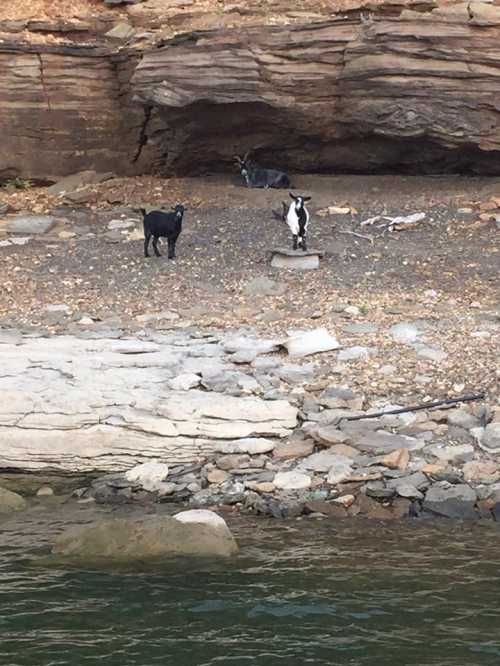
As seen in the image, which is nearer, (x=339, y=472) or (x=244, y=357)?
(x=339, y=472)

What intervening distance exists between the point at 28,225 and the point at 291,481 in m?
8.15

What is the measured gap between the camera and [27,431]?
9.86m

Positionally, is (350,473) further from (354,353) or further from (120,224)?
(120,224)

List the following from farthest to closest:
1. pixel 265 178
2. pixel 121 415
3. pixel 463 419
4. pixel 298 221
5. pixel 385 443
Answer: pixel 265 178 → pixel 298 221 → pixel 121 415 → pixel 463 419 → pixel 385 443

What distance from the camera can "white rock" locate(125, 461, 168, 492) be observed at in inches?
368

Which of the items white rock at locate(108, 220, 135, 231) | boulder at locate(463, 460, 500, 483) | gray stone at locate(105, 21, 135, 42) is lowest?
boulder at locate(463, 460, 500, 483)

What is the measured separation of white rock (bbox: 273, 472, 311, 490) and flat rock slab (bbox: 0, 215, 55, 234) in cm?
778

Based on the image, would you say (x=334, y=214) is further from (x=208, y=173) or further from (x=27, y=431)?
(x=27, y=431)

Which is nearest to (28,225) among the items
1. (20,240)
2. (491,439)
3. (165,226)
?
(20,240)

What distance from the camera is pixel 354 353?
11.0 m

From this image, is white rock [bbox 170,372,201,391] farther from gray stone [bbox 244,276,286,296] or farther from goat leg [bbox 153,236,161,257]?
goat leg [bbox 153,236,161,257]

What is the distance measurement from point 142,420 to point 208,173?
9101 mm

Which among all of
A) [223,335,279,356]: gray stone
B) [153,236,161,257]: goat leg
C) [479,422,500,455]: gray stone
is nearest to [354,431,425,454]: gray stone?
[479,422,500,455]: gray stone

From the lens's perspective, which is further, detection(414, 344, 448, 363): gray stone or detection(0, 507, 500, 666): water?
detection(414, 344, 448, 363): gray stone
